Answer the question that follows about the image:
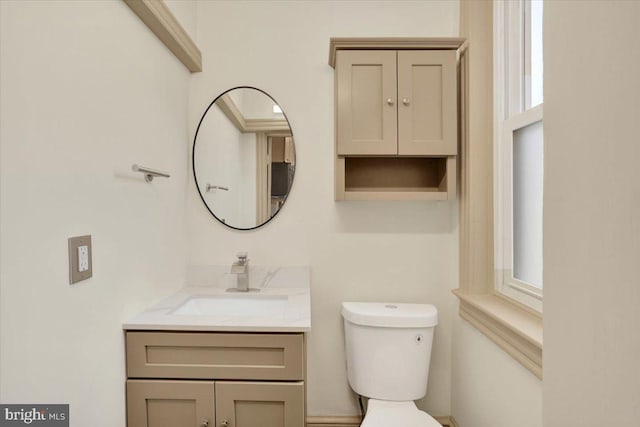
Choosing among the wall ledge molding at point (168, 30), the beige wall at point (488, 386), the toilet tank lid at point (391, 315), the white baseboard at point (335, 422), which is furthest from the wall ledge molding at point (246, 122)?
the white baseboard at point (335, 422)

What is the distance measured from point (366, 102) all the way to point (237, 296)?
112 cm

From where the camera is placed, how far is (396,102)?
173cm

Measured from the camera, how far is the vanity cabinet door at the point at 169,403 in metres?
1.30

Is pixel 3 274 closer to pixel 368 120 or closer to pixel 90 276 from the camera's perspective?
pixel 90 276

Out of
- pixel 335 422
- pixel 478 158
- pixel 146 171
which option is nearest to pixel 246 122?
pixel 146 171

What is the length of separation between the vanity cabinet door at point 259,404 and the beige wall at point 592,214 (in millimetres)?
994

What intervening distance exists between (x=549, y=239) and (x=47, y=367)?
3.73 ft

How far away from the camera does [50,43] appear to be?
95 cm

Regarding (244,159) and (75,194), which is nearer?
(75,194)

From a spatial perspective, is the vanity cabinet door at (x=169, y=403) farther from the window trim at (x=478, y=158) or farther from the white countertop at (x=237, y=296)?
the window trim at (x=478, y=158)

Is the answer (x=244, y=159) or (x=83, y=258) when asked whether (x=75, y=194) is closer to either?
(x=83, y=258)

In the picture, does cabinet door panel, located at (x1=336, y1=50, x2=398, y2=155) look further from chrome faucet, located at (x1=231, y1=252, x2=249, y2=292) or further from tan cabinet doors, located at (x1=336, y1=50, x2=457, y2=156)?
chrome faucet, located at (x1=231, y1=252, x2=249, y2=292)

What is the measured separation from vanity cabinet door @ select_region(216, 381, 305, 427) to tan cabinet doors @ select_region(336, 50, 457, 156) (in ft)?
3.41

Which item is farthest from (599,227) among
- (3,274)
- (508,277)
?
(508,277)
